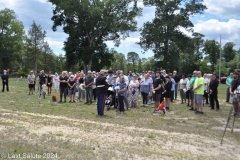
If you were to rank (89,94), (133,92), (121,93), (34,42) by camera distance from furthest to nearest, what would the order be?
(34,42) → (89,94) → (133,92) → (121,93)

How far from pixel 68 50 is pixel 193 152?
40.0m

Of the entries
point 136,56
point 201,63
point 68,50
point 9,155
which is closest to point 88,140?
point 9,155

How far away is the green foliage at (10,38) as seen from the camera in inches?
2682

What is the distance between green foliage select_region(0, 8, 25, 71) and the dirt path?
2532 inches

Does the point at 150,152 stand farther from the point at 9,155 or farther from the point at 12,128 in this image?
the point at 12,128

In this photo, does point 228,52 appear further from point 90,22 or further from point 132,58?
point 90,22

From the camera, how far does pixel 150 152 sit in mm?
6145

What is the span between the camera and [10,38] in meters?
68.6

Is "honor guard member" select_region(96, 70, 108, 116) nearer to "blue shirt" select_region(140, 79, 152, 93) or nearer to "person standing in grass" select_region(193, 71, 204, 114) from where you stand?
"blue shirt" select_region(140, 79, 152, 93)

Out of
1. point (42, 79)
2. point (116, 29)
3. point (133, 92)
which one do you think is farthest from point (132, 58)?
point (133, 92)

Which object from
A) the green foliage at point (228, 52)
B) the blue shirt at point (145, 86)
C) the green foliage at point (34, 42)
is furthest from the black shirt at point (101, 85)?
the green foliage at point (228, 52)

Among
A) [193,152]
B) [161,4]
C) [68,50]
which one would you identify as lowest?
[193,152]

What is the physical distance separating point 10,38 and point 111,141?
68.1 metres

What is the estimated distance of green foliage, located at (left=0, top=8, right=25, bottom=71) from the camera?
68125 mm
